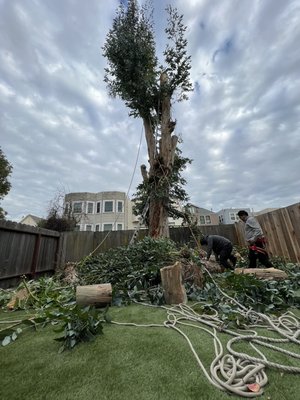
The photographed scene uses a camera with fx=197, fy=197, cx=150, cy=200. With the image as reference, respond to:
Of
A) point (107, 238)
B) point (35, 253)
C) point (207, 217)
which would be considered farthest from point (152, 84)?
point (207, 217)

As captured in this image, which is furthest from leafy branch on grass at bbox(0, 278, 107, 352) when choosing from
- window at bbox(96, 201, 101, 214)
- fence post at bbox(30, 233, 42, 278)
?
window at bbox(96, 201, 101, 214)

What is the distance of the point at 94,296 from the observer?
259 cm

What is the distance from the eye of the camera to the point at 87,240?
25.1ft

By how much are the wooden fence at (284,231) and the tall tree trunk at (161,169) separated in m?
2.89

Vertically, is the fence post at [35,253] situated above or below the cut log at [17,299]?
above

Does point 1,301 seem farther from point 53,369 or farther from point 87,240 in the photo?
point 87,240

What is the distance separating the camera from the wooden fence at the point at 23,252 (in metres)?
4.21

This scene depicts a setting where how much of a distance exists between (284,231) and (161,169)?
381 centimetres

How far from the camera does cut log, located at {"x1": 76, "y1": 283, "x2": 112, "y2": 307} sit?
255 cm

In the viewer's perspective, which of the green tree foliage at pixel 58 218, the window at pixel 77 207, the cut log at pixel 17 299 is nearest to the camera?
the cut log at pixel 17 299

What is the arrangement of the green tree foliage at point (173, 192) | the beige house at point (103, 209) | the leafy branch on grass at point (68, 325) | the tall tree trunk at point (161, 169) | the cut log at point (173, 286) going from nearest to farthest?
the leafy branch on grass at point (68, 325) → the cut log at point (173, 286) → the tall tree trunk at point (161, 169) → the green tree foliage at point (173, 192) → the beige house at point (103, 209)

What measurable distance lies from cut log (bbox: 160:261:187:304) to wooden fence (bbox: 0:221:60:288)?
11.8 feet

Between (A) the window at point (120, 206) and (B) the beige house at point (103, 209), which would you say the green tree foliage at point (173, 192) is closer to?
(B) the beige house at point (103, 209)

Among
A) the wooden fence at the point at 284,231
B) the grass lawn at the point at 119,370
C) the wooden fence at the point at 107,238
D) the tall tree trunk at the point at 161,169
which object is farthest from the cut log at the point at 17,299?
the wooden fence at the point at 284,231
